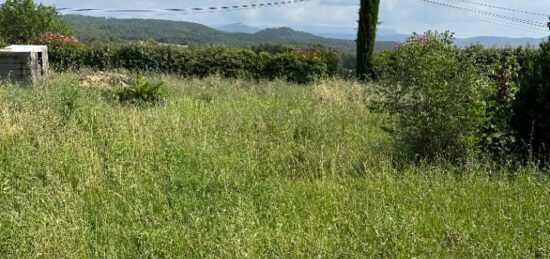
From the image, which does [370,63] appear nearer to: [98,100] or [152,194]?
[98,100]

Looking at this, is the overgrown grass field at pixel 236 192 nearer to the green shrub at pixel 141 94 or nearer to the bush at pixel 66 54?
the green shrub at pixel 141 94

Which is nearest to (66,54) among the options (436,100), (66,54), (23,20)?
(66,54)

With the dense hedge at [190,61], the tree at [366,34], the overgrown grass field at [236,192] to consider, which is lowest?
the overgrown grass field at [236,192]

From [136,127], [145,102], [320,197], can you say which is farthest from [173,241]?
[145,102]

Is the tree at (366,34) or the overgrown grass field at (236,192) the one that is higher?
the tree at (366,34)

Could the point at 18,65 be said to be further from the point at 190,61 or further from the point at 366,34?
the point at 366,34

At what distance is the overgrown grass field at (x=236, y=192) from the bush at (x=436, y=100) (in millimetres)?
371

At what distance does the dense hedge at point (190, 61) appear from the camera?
16.0 meters

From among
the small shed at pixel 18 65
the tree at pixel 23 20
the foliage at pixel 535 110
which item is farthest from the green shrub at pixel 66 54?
the foliage at pixel 535 110

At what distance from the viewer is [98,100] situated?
26.8 feet

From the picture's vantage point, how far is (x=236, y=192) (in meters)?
4.72

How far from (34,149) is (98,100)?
2.77 meters

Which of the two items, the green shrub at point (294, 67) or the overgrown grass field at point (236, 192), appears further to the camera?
the green shrub at point (294, 67)

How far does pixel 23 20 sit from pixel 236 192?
18577 millimetres
